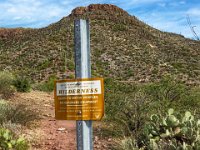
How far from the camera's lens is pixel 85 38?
5383 millimetres

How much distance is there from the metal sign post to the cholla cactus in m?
2.87

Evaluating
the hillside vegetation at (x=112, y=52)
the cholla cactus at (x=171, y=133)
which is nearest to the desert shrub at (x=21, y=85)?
the cholla cactus at (x=171, y=133)

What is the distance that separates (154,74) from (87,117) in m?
39.0

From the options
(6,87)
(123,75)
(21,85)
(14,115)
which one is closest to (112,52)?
(123,75)

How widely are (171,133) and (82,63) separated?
3701mm

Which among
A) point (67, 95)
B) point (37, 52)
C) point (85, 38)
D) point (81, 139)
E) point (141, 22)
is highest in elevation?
point (141, 22)

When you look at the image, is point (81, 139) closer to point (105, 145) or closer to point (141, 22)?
point (105, 145)

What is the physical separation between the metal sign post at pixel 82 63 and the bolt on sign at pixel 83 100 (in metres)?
0.10

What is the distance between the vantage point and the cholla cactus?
8023mm

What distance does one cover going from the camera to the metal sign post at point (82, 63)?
5.32 m

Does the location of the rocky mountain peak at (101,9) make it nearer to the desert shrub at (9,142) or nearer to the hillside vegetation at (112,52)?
the hillside vegetation at (112,52)

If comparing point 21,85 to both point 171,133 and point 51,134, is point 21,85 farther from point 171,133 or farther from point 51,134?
Result: point 171,133

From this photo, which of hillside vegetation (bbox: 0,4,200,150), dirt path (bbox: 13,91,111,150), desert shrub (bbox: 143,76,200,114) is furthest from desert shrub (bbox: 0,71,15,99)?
desert shrub (bbox: 143,76,200,114)

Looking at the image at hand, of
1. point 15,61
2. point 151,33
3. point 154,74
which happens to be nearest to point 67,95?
point 154,74
